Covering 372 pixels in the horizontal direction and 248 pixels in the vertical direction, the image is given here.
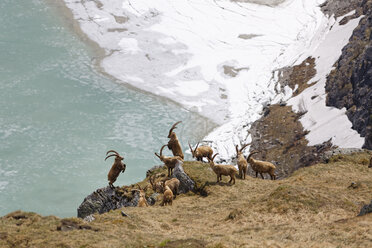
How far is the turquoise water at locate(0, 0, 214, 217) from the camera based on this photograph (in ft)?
182

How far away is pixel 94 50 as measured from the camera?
9125 cm

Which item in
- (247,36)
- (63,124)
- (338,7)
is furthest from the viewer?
(247,36)

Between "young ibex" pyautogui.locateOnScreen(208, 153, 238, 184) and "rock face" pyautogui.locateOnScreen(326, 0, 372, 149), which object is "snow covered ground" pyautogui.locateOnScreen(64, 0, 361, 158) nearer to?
"rock face" pyautogui.locateOnScreen(326, 0, 372, 149)

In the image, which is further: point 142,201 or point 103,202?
point 103,202

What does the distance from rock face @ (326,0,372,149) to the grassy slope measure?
2360 centimetres

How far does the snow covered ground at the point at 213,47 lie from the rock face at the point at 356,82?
4.10 m

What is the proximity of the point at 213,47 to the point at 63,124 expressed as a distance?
132ft

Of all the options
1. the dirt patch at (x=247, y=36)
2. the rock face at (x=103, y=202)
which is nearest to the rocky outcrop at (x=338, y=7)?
the dirt patch at (x=247, y=36)

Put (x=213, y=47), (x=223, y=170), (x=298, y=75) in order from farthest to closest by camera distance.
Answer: (x=213, y=47)
(x=298, y=75)
(x=223, y=170)

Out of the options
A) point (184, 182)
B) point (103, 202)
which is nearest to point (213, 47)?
point (184, 182)

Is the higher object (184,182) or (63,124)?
(184,182)

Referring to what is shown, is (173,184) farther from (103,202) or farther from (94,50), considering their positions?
(94,50)

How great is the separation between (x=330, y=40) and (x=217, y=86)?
2136 centimetres

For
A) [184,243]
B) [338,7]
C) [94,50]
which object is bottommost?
→ [94,50]
